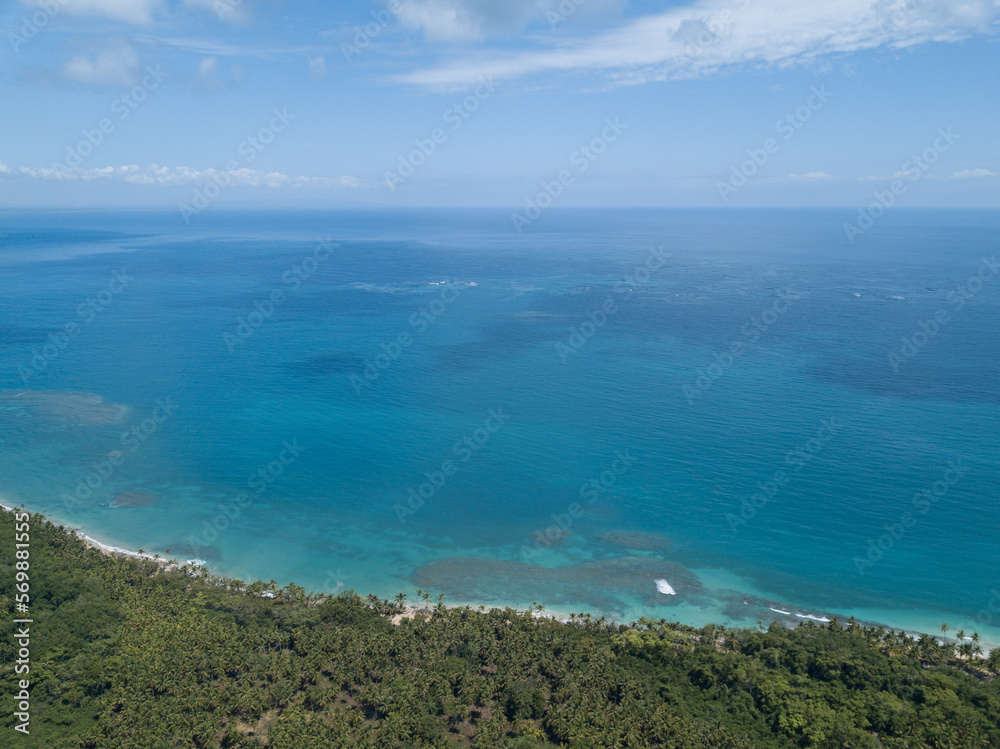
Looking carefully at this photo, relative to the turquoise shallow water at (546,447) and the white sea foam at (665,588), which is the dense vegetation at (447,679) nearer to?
the white sea foam at (665,588)

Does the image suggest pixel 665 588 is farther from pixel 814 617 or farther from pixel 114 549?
pixel 114 549

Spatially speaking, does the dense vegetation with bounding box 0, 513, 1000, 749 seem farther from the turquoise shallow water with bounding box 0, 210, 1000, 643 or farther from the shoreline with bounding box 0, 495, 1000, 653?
the turquoise shallow water with bounding box 0, 210, 1000, 643

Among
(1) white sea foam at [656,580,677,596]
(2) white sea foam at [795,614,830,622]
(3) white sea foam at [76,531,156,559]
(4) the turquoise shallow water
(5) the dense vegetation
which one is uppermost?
(4) the turquoise shallow water

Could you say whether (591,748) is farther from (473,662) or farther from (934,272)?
(934,272)

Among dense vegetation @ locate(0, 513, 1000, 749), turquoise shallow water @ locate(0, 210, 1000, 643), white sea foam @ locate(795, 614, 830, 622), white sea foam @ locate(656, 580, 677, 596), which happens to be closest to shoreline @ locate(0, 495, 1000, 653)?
white sea foam @ locate(795, 614, 830, 622)

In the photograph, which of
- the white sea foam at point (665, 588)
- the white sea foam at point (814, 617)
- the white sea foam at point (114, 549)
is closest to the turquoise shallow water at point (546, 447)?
the white sea foam at point (814, 617)

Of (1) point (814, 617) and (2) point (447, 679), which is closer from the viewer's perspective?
(2) point (447, 679)

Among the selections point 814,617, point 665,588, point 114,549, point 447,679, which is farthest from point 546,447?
point 114,549
